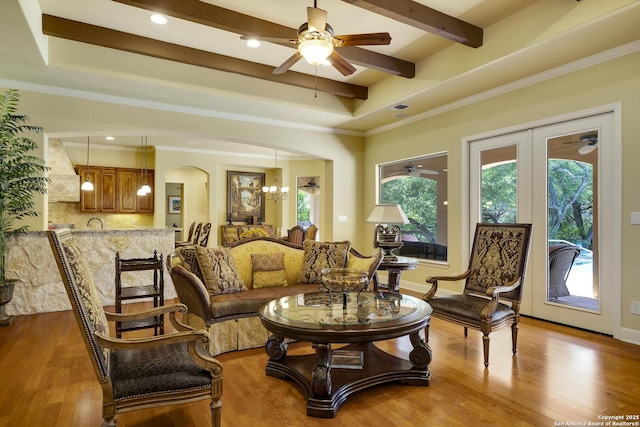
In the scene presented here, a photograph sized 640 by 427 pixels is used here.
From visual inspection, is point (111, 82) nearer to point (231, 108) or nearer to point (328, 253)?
point (231, 108)

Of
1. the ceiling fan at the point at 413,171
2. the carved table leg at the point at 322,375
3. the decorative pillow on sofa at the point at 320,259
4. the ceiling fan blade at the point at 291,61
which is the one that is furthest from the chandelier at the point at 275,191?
the carved table leg at the point at 322,375

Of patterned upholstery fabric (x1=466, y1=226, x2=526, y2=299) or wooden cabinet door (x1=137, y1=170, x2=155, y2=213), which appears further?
wooden cabinet door (x1=137, y1=170, x2=155, y2=213)

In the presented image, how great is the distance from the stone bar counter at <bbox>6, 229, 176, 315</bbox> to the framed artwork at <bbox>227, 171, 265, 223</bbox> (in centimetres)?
496

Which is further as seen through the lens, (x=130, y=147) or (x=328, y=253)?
(x=130, y=147)

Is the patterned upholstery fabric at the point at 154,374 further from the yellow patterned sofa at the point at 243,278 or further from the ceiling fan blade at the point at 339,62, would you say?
the ceiling fan blade at the point at 339,62

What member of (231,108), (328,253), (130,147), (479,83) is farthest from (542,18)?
(130,147)

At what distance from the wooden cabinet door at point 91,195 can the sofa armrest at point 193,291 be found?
257 inches

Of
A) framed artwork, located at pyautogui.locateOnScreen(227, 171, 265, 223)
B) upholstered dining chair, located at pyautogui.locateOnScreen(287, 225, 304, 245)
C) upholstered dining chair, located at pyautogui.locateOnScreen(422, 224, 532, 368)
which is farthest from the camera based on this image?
framed artwork, located at pyautogui.locateOnScreen(227, 171, 265, 223)

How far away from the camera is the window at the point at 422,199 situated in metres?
5.60

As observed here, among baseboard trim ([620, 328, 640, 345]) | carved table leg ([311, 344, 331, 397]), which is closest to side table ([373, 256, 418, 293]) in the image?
carved table leg ([311, 344, 331, 397])

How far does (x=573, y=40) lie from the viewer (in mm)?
3361

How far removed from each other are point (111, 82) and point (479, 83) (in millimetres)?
4516

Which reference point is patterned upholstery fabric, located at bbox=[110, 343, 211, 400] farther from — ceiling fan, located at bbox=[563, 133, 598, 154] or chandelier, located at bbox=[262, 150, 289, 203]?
chandelier, located at bbox=[262, 150, 289, 203]

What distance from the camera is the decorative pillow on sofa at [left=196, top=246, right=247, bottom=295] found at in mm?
3391
